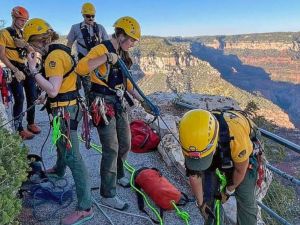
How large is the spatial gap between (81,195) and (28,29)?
6.47 feet

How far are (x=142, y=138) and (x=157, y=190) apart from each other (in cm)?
223

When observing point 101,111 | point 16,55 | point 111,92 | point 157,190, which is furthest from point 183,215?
point 16,55

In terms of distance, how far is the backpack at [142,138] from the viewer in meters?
7.34

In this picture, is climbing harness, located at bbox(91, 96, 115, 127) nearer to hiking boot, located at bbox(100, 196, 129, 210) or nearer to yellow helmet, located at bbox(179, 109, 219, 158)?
hiking boot, located at bbox(100, 196, 129, 210)

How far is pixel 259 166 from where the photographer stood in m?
3.77

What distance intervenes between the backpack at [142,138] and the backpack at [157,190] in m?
1.58

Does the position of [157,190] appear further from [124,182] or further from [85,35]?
[85,35]

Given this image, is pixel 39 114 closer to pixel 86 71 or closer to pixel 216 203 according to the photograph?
pixel 86 71

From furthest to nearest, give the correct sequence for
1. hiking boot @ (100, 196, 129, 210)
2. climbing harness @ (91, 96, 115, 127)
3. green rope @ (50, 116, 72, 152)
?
hiking boot @ (100, 196, 129, 210) → climbing harness @ (91, 96, 115, 127) → green rope @ (50, 116, 72, 152)

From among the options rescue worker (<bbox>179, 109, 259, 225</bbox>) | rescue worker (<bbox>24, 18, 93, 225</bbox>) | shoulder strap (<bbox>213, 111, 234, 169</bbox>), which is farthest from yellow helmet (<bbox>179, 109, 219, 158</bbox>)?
rescue worker (<bbox>24, 18, 93, 225</bbox>)

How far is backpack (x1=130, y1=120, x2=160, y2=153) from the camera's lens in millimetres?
7340

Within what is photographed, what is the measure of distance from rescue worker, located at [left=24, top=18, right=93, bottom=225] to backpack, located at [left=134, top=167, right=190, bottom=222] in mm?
937

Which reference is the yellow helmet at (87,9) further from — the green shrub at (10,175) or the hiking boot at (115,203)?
the hiking boot at (115,203)

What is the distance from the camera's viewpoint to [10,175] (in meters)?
3.75
